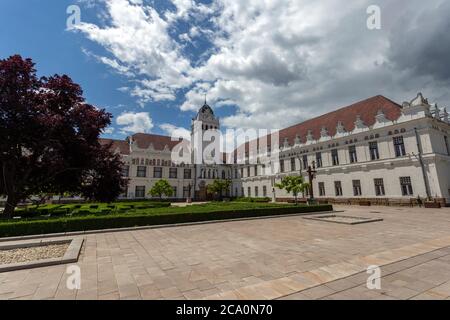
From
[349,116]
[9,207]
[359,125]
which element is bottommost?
[9,207]

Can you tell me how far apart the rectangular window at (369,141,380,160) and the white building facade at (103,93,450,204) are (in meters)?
0.11

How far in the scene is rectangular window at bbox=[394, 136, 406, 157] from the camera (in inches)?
1023

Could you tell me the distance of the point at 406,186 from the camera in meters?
25.3

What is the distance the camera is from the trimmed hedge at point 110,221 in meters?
10.5

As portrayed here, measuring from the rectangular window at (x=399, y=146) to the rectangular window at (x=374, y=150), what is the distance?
2.07 meters

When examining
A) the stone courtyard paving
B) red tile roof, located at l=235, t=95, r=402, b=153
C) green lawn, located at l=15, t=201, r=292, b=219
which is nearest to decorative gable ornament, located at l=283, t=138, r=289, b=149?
red tile roof, located at l=235, t=95, r=402, b=153

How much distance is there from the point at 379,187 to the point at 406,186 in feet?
9.35

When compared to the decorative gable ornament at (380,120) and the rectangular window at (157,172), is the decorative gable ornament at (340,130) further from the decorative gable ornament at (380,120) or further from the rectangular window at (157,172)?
the rectangular window at (157,172)

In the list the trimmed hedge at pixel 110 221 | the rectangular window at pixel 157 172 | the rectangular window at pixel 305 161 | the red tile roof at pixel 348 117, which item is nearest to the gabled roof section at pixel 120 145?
the rectangular window at pixel 157 172

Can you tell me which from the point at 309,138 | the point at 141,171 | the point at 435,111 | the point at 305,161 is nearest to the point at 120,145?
the point at 141,171

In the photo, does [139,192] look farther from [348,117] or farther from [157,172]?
[348,117]

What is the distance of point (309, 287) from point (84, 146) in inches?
634

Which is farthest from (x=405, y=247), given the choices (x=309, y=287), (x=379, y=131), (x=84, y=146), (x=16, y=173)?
(x=379, y=131)
